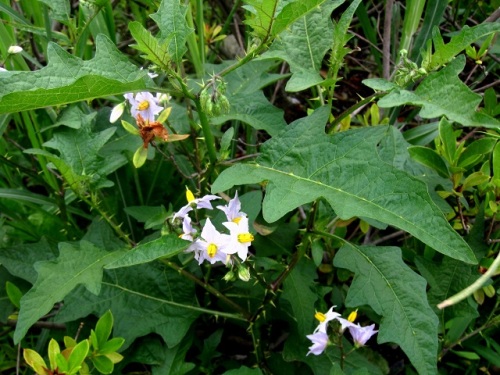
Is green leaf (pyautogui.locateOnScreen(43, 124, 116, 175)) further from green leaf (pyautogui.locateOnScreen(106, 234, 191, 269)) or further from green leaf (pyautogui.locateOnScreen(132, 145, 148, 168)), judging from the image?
green leaf (pyautogui.locateOnScreen(106, 234, 191, 269))

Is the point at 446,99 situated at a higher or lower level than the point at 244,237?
higher

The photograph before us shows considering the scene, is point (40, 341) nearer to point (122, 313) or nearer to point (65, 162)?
point (122, 313)

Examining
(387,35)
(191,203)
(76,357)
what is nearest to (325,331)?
(191,203)

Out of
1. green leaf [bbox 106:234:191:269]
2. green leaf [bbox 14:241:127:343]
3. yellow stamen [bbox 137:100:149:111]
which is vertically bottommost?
green leaf [bbox 14:241:127:343]

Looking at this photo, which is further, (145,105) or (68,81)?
(145,105)

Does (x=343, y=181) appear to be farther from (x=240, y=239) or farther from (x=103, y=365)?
(x=103, y=365)

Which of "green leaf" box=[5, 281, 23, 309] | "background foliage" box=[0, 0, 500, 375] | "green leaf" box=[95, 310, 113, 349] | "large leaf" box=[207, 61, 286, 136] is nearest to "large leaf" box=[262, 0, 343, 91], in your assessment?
Result: "background foliage" box=[0, 0, 500, 375]
